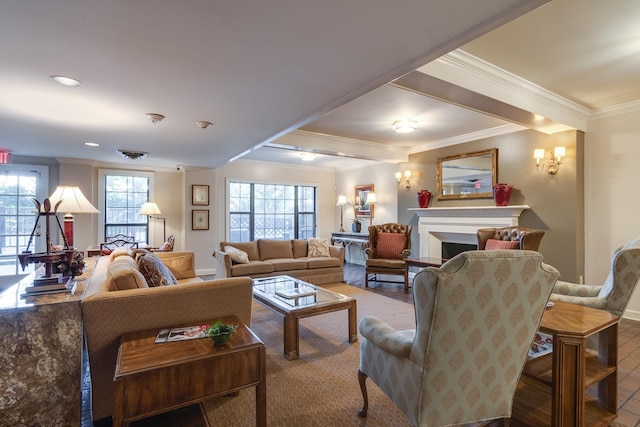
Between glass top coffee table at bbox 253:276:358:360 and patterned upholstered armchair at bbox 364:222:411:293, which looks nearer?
glass top coffee table at bbox 253:276:358:360

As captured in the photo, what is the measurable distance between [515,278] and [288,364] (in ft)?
6.34

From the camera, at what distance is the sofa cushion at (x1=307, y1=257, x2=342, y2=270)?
5.44 m

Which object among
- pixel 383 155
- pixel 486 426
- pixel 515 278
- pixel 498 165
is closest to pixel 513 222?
pixel 498 165

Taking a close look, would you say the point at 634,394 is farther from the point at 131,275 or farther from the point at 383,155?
the point at 383,155

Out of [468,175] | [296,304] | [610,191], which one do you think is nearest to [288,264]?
[296,304]

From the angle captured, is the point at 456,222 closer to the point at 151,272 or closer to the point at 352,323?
the point at 352,323

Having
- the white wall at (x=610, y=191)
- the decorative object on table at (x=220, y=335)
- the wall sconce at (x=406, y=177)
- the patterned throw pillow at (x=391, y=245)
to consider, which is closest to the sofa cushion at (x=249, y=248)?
the patterned throw pillow at (x=391, y=245)

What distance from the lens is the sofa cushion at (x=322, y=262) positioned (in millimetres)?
5438

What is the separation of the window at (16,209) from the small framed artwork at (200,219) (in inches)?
94.8

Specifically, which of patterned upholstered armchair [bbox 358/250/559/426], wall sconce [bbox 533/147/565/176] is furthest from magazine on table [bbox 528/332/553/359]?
wall sconce [bbox 533/147/565/176]

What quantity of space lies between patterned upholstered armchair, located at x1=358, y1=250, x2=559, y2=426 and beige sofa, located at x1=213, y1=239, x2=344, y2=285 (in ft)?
12.0

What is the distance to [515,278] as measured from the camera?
1.35 m

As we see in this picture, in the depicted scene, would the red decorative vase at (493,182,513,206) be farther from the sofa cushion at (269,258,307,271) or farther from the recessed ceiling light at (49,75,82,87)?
the recessed ceiling light at (49,75,82,87)

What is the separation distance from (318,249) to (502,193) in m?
3.12
